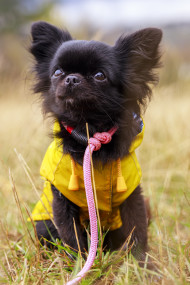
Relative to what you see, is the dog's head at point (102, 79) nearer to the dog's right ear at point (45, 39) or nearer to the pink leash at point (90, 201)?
the dog's right ear at point (45, 39)

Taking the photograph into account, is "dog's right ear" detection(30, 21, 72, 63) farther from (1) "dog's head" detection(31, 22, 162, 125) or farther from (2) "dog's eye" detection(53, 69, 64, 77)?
(2) "dog's eye" detection(53, 69, 64, 77)

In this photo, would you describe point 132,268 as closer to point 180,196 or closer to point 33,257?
point 33,257

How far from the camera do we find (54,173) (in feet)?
7.71

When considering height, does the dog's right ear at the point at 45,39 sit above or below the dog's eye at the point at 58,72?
above

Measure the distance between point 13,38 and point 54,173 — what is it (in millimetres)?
24959

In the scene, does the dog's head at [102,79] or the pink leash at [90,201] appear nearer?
the pink leash at [90,201]

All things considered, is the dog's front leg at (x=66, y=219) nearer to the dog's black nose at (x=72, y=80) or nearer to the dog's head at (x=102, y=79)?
the dog's head at (x=102, y=79)

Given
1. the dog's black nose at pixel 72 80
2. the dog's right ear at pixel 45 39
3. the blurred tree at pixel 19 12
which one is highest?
the blurred tree at pixel 19 12

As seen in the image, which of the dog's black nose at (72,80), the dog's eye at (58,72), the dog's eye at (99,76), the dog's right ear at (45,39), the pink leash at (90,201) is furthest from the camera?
the dog's right ear at (45,39)

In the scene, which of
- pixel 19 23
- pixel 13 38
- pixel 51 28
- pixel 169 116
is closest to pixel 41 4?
pixel 19 23

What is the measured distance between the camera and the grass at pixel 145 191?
2.04m

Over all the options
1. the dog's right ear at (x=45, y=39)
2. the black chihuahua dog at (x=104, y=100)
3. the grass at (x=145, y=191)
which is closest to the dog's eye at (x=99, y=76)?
the black chihuahua dog at (x=104, y=100)

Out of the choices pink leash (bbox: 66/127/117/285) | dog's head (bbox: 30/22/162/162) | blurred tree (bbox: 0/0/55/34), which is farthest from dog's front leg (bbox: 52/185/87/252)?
blurred tree (bbox: 0/0/55/34)

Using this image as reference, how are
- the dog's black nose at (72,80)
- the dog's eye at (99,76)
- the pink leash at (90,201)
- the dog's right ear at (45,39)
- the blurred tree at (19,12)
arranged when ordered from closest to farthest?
the pink leash at (90,201) < the dog's black nose at (72,80) < the dog's eye at (99,76) < the dog's right ear at (45,39) < the blurred tree at (19,12)
